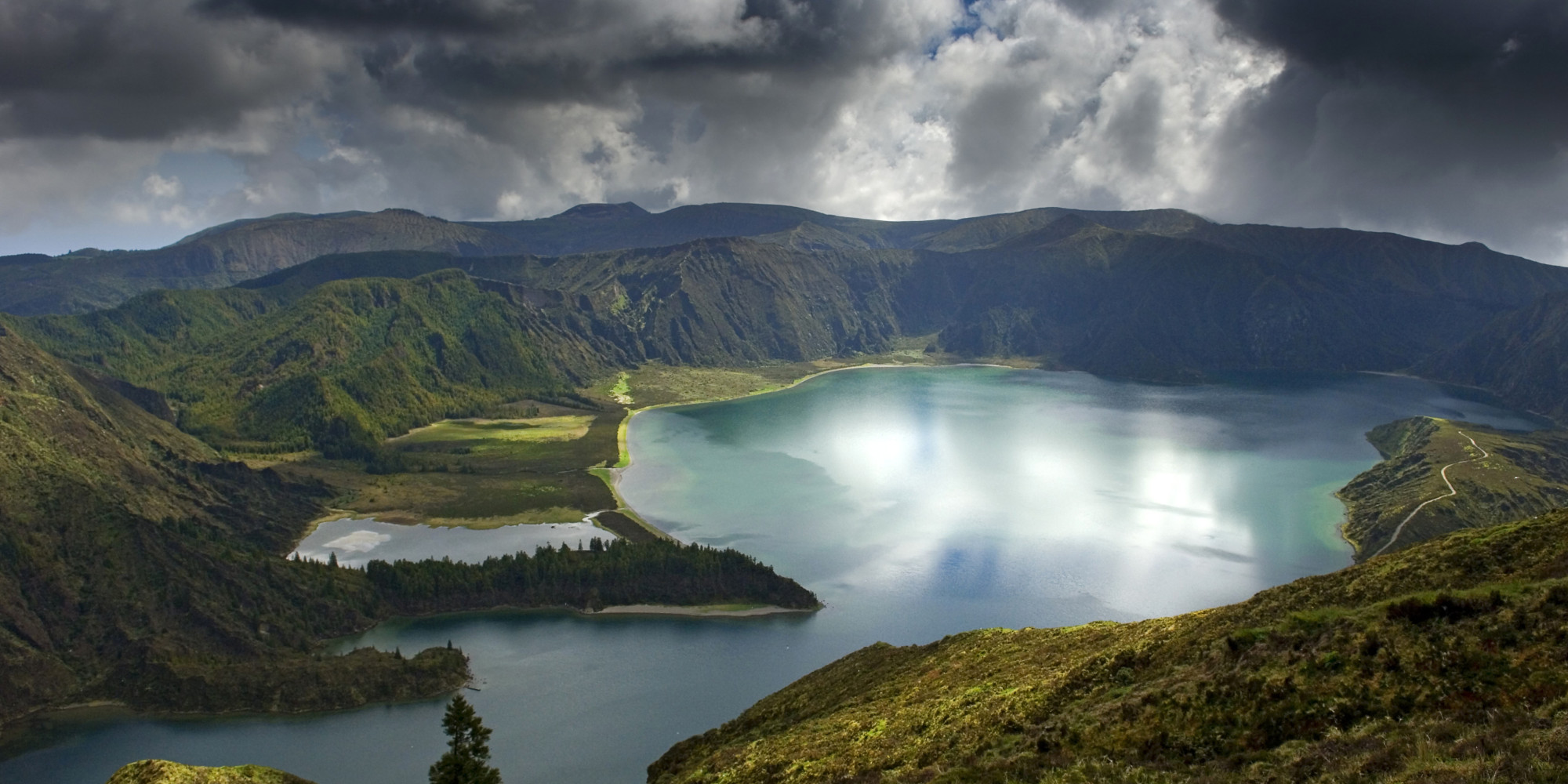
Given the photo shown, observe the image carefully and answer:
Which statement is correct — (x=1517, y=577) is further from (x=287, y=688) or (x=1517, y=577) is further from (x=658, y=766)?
(x=287, y=688)

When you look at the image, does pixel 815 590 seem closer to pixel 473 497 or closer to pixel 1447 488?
pixel 473 497

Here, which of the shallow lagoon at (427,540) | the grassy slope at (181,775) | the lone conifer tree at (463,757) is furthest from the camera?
the shallow lagoon at (427,540)

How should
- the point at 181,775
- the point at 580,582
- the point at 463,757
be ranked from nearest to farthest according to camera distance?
the point at 181,775 < the point at 463,757 < the point at 580,582

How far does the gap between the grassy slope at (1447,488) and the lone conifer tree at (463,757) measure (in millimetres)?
121687

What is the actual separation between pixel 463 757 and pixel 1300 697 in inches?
2114

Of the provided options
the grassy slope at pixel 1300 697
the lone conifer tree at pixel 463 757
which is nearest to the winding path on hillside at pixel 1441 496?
the grassy slope at pixel 1300 697

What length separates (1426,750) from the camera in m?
21.9

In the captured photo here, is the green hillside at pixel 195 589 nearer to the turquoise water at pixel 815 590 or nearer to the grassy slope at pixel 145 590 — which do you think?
the grassy slope at pixel 145 590

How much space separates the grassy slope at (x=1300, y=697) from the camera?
2328cm

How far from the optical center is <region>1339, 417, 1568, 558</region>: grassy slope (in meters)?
133

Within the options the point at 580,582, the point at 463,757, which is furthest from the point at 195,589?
the point at 463,757

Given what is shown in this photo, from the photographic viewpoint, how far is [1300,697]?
2780cm

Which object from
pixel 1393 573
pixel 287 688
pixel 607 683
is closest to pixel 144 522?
pixel 287 688

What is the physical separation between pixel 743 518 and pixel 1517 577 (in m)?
132
